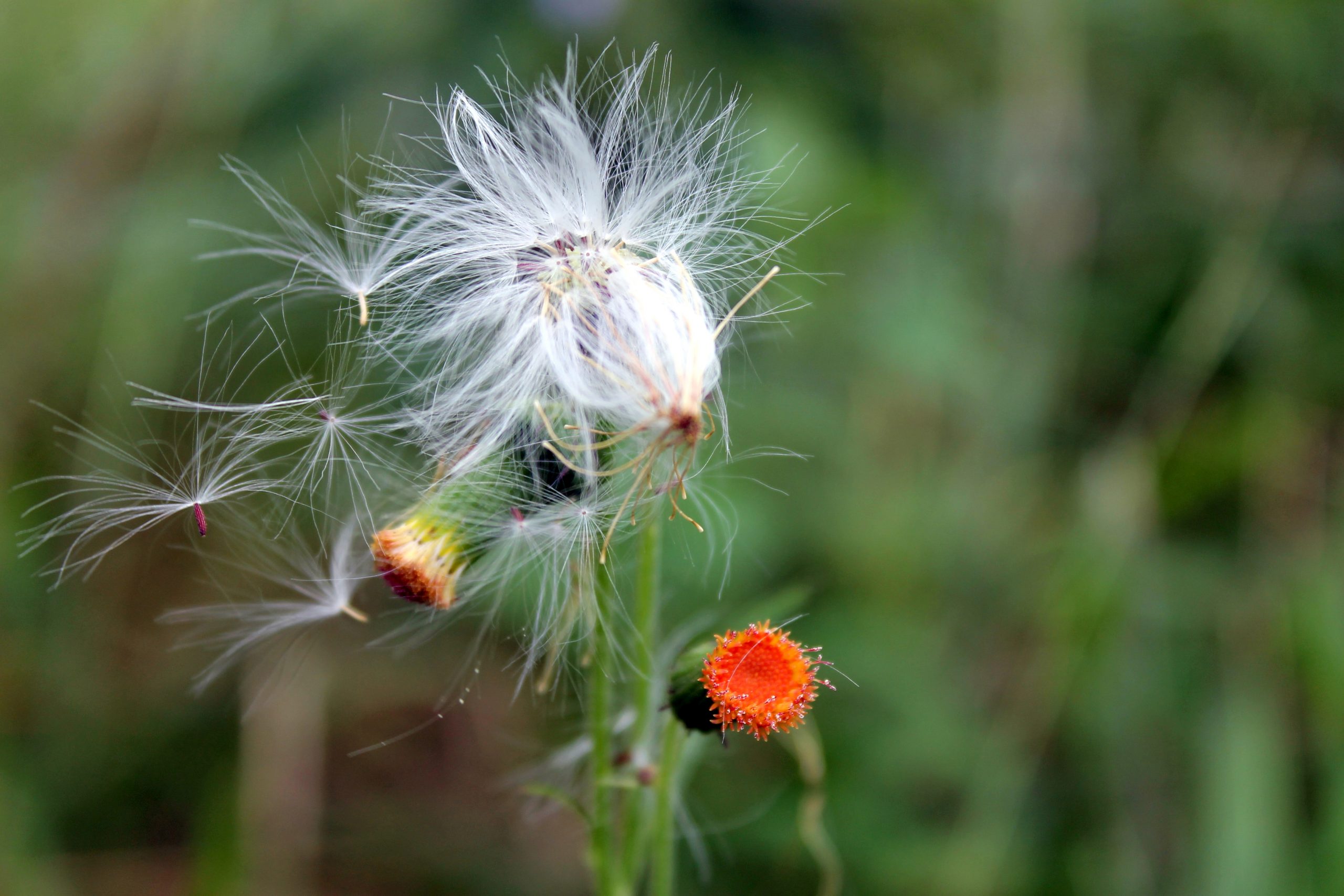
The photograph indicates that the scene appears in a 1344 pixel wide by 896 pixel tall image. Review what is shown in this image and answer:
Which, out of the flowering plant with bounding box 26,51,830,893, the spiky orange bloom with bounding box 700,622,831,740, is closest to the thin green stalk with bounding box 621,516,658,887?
the flowering plant with bounding box 26,51,830,893

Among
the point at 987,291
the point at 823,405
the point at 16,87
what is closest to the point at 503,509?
the point at 823,405

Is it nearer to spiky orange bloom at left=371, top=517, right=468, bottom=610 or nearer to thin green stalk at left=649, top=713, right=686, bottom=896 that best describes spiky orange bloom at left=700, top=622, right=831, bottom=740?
thin green stalk at left=649, top=713, right=686, bottom=896

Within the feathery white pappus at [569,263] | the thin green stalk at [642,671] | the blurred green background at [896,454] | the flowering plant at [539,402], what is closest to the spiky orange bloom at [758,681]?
the flowering plant at [539,402]

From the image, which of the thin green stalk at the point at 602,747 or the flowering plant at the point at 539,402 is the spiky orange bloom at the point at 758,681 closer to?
the flowering plant at the point at 539,402

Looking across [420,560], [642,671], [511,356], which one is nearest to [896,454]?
[642,671]

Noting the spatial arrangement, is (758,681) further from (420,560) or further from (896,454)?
(896,454)

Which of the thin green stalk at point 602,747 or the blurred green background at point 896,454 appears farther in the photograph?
the blurred green background at point 896,454
